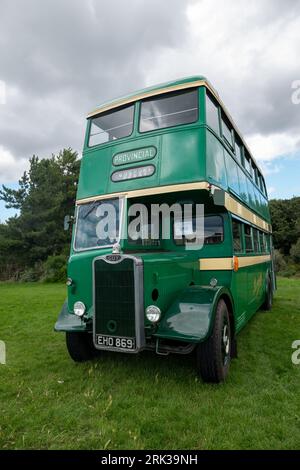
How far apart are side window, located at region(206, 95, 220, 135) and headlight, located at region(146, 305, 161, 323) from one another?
2.96 meters

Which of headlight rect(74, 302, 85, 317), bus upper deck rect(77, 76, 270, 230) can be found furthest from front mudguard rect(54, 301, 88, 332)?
bus upper deck rect(77, 76, 270, 230)

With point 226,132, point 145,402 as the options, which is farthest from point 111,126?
point 145,402

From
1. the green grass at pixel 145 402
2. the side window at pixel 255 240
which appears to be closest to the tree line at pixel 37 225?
the side window at pixel 255 240

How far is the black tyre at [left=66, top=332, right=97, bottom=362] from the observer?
5.38m

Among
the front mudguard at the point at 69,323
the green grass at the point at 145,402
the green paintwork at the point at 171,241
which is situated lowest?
the green grass at the point at 145,402

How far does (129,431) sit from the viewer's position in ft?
11.1

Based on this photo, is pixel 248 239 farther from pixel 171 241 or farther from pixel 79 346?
pixel 79 346

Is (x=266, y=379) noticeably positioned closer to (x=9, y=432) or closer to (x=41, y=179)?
(x=9, y=432)

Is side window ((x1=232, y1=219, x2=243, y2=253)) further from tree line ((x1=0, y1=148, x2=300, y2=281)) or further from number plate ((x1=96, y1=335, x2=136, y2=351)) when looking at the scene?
tree line ((x1=0, y1=148, x2=300, y2=281))

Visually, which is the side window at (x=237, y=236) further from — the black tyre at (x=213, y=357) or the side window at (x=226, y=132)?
the black tyre at (x=213, y=357)

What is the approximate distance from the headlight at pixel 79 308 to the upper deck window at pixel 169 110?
3.03 metres

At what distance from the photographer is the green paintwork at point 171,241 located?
14.6 ft

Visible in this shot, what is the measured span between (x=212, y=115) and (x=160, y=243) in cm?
234

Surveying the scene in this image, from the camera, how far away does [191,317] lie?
14.2 ft
